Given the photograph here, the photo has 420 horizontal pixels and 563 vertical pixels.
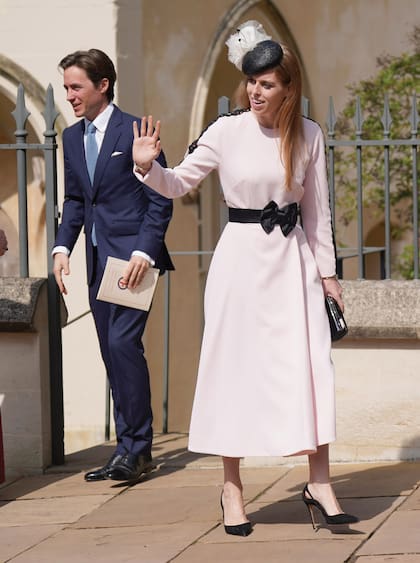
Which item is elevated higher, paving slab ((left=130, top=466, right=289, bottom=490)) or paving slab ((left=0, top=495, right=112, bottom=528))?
paving slab ((left=130, top=466, right=289, bottom=490))

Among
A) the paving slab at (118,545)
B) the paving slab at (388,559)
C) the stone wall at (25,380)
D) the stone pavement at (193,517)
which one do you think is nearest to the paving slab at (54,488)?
the stone pavement at (193,517)

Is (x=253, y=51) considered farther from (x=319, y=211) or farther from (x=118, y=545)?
(x=118, y=545)

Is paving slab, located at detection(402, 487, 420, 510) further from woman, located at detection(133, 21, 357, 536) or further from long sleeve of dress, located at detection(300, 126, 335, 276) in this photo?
long sleeve of dress, located at detection(300, 126, 335, 276)

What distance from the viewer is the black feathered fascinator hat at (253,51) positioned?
524 centimetres

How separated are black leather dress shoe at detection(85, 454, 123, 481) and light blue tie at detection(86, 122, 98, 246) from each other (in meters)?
0.91

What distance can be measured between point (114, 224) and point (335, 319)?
1400 millimetres

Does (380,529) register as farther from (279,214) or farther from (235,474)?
(279,214)

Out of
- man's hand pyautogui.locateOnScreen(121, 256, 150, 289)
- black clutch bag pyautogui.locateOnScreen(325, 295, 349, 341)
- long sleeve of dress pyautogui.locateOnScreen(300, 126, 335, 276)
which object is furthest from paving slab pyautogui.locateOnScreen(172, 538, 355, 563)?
man's hand pyautogui.locateOnScreen(121, 256, 150, 289)

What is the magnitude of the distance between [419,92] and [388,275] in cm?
662

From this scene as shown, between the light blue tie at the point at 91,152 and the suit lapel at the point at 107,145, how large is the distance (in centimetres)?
4

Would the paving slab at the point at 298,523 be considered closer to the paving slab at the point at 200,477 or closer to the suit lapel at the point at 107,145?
the paving slab at the point at 200,477

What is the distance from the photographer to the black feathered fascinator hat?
5.24 m

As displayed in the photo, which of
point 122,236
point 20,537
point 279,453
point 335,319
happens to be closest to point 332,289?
point 335,319

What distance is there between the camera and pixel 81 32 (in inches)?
438
